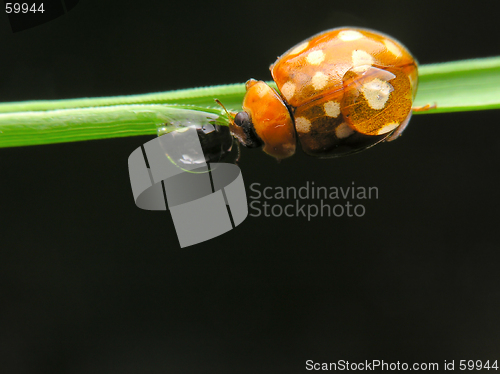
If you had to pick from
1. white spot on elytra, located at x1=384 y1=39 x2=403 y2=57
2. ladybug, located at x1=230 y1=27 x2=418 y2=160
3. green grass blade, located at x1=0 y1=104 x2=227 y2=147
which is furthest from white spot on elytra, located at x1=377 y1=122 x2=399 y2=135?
green grass blade, located at x1=0 y1=104 x2=227 y2=147

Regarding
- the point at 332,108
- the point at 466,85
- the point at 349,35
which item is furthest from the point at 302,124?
the point at 466,85

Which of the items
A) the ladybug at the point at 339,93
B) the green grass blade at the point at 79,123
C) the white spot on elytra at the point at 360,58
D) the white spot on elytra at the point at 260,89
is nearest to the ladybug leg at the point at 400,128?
the ladybug at the point at 339,93

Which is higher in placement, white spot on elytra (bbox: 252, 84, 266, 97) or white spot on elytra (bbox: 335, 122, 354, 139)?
white spot on elytra (bbox: 252, 84, 266, 97)

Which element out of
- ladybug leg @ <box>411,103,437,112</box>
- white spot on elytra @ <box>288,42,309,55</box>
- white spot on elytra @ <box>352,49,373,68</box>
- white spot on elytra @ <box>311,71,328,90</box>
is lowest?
ladybug leg @ <box>411,103,437,112</box>

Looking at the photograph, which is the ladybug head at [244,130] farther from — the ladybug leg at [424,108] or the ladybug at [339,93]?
the ladybug leg at [424,108]

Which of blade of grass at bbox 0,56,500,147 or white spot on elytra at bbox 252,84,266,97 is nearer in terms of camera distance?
blade of grass at bbox 0,56,500,147

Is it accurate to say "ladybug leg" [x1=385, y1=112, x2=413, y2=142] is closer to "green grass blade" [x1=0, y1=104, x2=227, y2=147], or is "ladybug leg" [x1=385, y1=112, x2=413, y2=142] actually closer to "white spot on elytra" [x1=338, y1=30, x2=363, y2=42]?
"white spot on elytra" [x1=338, y1=30, x2=363, y2=42]

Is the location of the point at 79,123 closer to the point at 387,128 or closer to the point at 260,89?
the point at 260,89

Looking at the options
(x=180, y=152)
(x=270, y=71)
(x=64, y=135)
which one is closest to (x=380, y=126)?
(x=270, y=71)
